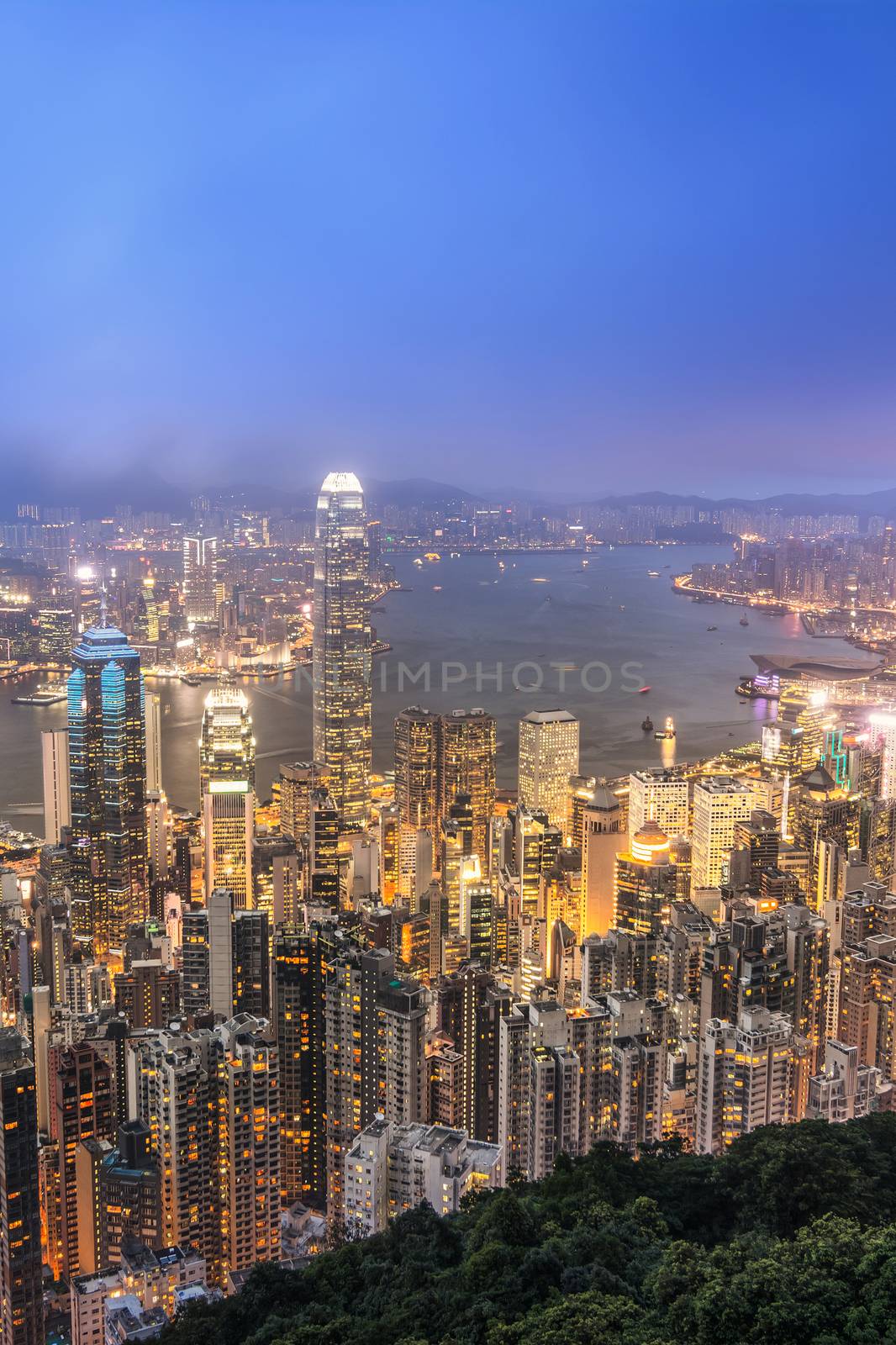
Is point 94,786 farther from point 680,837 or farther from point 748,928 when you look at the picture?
point 748,928

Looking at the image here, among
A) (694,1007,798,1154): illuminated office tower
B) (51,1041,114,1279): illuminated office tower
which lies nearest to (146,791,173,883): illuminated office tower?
(51,1041,114,1279): illuminated office tower

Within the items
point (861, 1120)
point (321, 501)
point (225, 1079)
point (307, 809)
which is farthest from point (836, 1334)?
point (321, 501)

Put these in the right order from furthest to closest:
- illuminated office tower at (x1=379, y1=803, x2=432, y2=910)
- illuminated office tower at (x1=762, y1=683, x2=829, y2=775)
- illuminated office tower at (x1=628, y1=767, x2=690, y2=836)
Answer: illuminated office tower at (x1=762, y1=683, x2=829, y2=775) → illuminated office tower at (x1=628, y1=767, x2=690, y2=836) → illuminated office tower at (x1=379, y1=803, x2=432, y2=910)

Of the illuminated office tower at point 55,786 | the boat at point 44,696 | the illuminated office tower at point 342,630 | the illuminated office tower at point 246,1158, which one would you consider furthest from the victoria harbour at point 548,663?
the illuminated office tower at point 246,1158

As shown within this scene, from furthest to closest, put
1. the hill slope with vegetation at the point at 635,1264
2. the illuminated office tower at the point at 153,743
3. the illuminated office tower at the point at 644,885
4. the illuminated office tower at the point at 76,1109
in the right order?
the illuminated office tower at the point at 153,743 < the illuminated office tower at the point at 644,885 < the illuminated office tower at the point at 76,1109 < the hill slope with vegetation at the point at 635,1264

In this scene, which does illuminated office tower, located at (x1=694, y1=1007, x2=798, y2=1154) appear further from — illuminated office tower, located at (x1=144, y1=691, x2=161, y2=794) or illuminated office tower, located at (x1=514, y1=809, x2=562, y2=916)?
illuminated office tower, located at (x1=144, y1=691, x2=161, y2=794)

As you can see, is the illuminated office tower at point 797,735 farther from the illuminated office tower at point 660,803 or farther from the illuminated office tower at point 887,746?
the illuminated office tower at point 660,803
